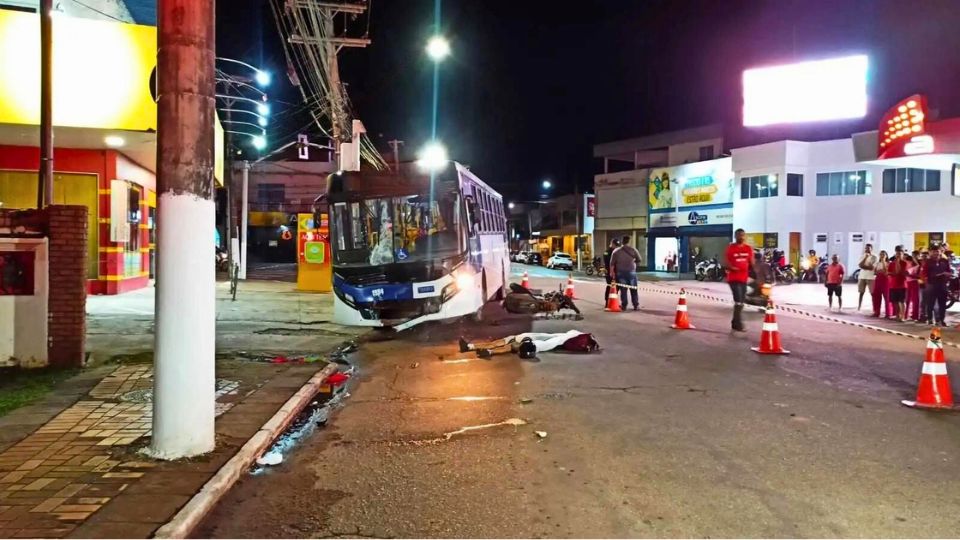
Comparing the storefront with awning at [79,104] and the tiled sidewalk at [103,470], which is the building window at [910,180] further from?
the tiled sidewalk at [103,470]

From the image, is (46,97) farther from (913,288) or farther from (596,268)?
(596,268)

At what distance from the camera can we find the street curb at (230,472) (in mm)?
4386

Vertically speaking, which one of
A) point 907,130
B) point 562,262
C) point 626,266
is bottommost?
point 562,262

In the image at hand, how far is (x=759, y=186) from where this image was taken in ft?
133

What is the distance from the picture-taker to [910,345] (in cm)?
1262

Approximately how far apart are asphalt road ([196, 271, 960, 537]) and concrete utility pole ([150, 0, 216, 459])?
2.56ft

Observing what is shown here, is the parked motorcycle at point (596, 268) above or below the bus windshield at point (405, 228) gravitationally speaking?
below

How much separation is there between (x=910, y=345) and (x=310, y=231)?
1747cm

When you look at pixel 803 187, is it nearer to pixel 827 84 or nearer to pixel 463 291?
pixel 827 84

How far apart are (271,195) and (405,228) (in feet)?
157

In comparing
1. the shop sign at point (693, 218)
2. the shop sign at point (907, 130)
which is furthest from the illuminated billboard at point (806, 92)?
the shop sign at point (907, 130)

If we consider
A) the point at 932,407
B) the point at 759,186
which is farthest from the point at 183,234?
the point at 759,186

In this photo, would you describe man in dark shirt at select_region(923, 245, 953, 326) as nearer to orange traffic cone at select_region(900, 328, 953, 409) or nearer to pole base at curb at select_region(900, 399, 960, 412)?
orange traffic cone at select_region(900, 328, 953, 409)

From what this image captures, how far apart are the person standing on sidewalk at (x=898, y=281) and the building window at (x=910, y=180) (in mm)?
21592
